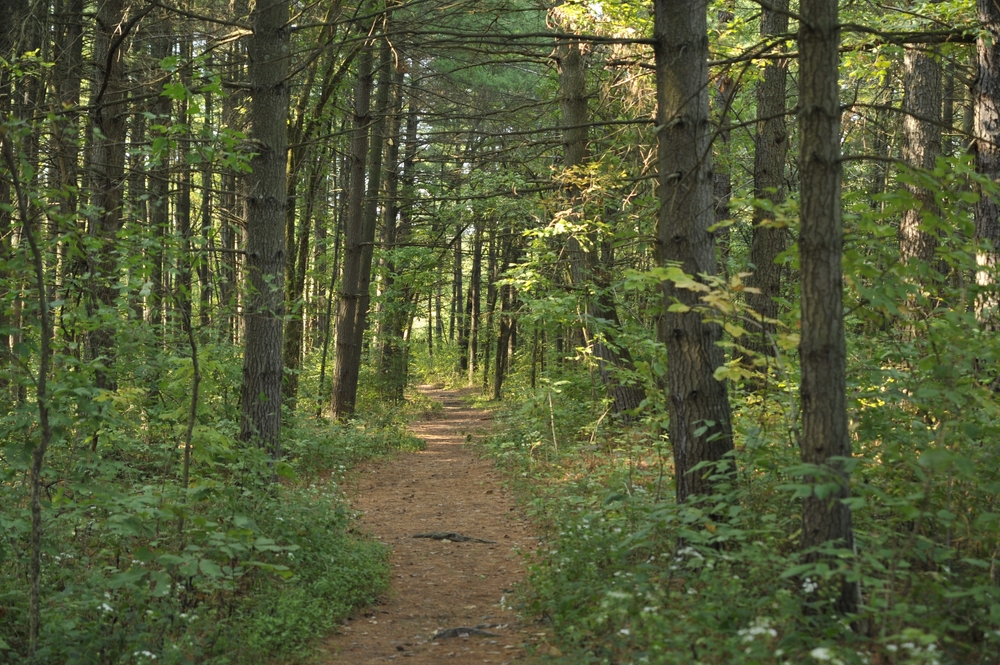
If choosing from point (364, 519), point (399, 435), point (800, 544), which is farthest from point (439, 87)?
point (800, 544)

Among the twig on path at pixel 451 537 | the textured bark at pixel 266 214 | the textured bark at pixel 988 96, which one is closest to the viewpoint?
the textured bark at pixel 988 96

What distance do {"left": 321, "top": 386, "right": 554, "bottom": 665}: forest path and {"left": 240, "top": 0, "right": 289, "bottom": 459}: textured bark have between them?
2058 mm

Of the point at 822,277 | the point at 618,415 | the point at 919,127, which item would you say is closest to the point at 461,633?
the point at 618,415

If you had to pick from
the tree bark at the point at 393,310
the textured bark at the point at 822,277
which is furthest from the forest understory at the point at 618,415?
the tree bark at the point at 393,310

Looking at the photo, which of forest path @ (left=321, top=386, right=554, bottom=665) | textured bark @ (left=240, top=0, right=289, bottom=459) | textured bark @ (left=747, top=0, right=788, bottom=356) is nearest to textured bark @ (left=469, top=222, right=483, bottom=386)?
forest path @ (left=321, top=386, right=554, bottom=665)

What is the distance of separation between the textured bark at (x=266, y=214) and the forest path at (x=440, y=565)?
2058mm

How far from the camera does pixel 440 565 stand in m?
7.78

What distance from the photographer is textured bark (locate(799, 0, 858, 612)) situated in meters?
4.16

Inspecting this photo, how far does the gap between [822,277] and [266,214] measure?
5.65 metres

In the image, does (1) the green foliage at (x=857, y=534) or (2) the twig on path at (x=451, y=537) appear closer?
(1) the green foliage at (x=857, y=534)

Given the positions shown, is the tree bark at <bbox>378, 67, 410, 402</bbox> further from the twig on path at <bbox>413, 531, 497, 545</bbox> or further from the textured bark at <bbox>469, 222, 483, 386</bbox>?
the twig on path at <bbox>413, 531, 497, 545</bbox>

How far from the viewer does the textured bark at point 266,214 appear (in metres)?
7.90

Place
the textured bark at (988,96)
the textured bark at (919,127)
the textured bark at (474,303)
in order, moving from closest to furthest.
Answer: the textured bark at (988,96), the textured bark at (919,127), the textured bark at (474,303)

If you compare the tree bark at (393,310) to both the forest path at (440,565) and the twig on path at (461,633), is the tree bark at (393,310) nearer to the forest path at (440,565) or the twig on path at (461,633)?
the forest path at (440,565)
